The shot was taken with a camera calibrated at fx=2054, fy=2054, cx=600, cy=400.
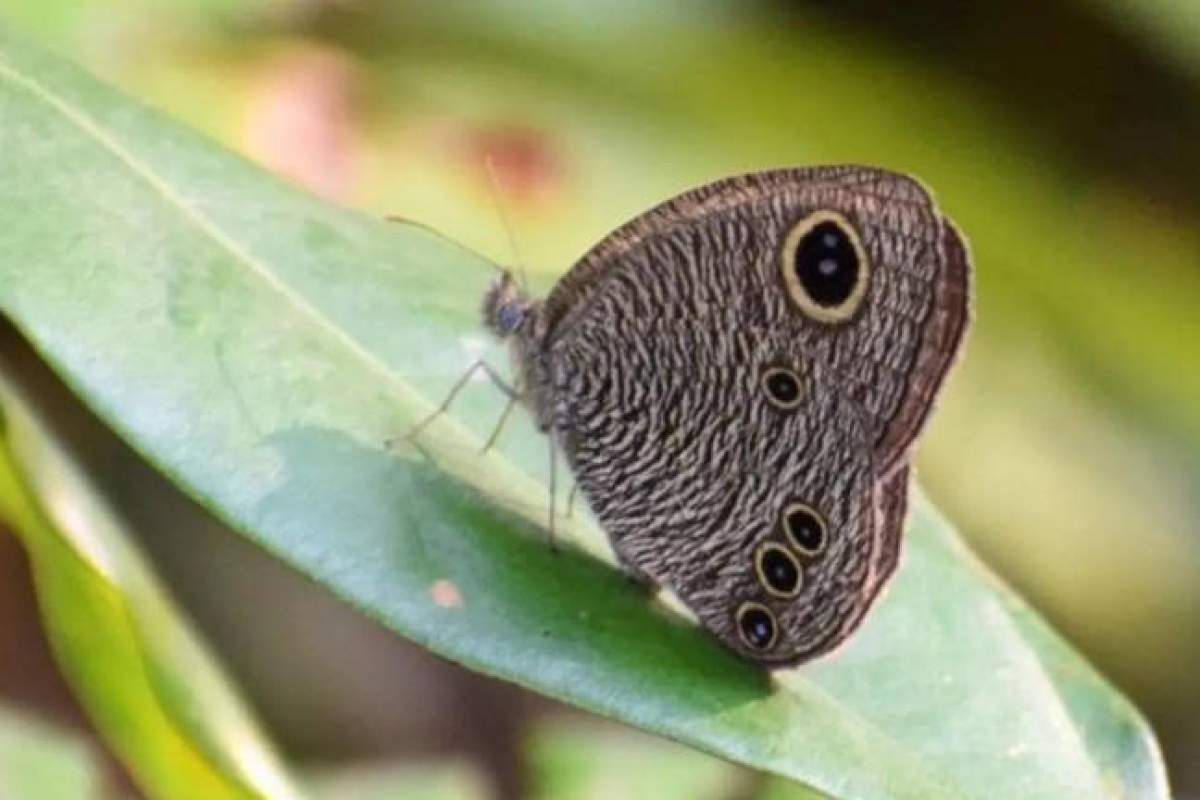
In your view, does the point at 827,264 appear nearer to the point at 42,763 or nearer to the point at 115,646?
the point at 115,646

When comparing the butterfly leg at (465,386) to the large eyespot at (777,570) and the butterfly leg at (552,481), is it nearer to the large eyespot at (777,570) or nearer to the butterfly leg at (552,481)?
the butterfly leg at (552,481)

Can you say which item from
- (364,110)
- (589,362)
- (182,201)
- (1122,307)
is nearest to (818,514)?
(589,362)

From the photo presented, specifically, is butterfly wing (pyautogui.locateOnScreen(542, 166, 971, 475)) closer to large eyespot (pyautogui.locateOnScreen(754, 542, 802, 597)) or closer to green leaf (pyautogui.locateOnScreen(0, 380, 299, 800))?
large eyespot (pyautogui.locateOnScreen(754, 542, 802, 597))

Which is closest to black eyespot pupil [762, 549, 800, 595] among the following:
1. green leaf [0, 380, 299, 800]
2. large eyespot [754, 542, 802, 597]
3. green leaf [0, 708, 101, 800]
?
large eyespot [754, 542, 802, 597]

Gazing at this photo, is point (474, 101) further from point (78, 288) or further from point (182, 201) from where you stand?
point (78, 288)

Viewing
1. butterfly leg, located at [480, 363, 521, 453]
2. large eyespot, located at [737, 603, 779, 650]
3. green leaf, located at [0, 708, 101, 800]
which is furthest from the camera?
green leaf, located at [0, 708, 101, 800]

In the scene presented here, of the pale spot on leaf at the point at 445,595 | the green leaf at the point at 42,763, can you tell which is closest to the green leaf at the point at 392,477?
the pale spot on leaf at the point at 445,595
